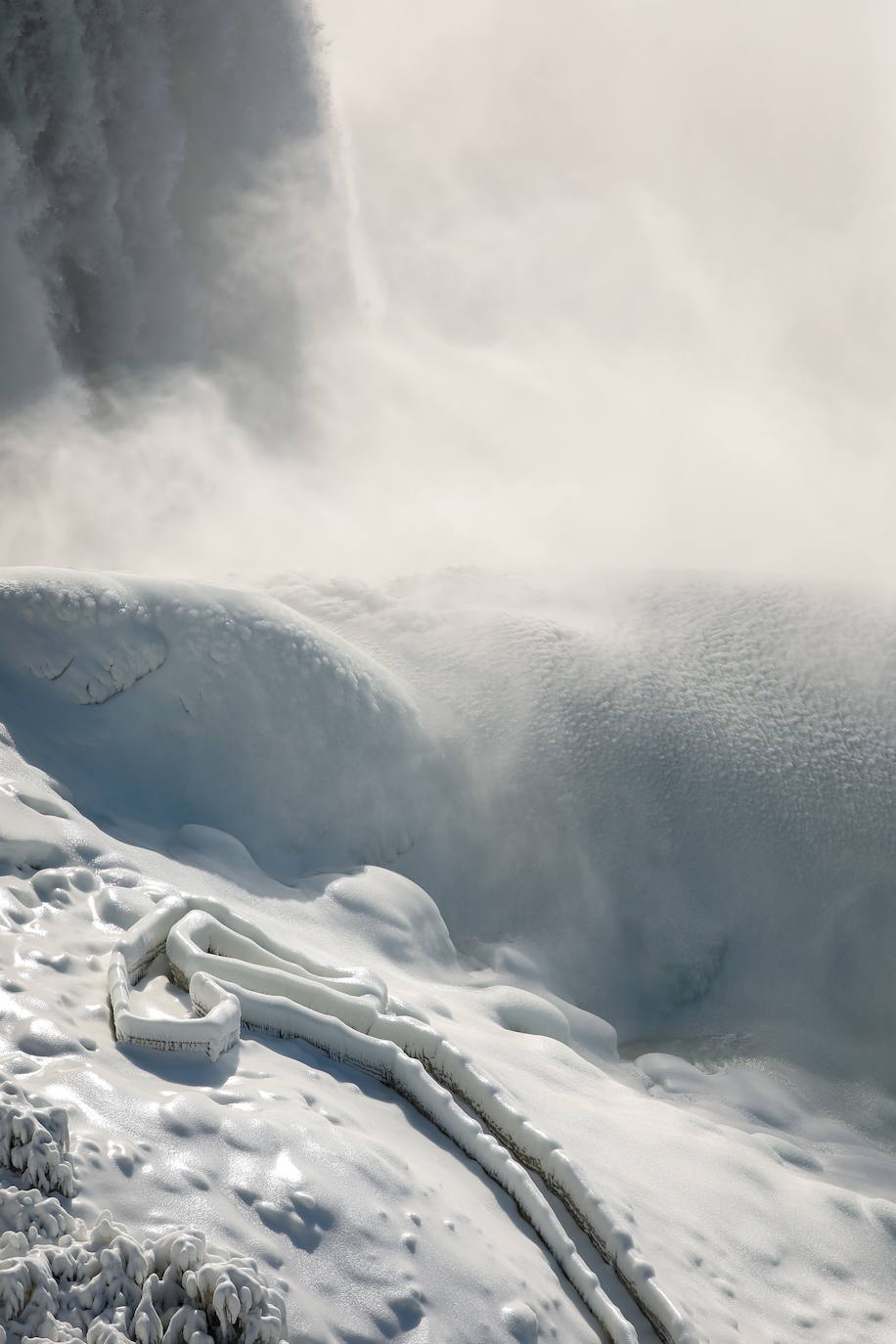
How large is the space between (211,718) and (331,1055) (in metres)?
2.55

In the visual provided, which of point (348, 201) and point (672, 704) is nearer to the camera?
point (672, 704)

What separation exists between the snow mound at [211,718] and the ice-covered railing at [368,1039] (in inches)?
54.7

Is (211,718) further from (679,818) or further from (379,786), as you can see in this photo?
(679,818)

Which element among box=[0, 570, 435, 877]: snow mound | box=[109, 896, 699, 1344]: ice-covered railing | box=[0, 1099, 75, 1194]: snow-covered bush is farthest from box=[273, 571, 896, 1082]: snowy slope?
box=[0, 1099, 75, 1194]: snow-covered bush

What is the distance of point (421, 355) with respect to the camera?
1741 cm

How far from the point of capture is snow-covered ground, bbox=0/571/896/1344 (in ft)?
8.25

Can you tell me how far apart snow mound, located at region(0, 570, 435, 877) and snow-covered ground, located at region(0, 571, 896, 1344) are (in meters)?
0.02

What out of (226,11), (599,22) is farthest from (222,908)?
(599,22)

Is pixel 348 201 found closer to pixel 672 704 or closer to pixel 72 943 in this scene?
pixel 672 704

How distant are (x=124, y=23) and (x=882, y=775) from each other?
11132 mm

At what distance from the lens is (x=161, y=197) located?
13.5m

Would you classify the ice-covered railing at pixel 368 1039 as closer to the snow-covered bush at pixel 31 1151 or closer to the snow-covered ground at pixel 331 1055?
the snow-covered ground at pixel 331 1055

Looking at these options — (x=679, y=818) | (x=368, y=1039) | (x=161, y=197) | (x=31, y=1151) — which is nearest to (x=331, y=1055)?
(x=368, y=1039)

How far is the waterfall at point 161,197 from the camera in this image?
1195 centimetres
